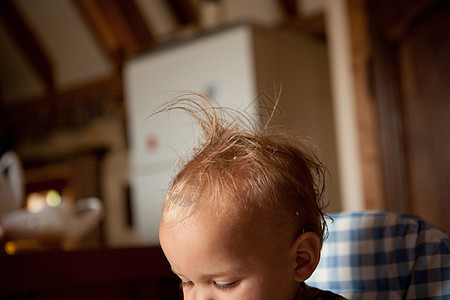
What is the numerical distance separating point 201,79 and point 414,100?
139 centimetres

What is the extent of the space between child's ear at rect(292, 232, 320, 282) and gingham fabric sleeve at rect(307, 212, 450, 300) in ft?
0.57

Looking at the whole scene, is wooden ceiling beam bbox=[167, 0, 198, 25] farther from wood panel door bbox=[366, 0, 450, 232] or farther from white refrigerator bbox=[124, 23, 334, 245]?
wood panel door bbox=[366, 0, 450, 232]

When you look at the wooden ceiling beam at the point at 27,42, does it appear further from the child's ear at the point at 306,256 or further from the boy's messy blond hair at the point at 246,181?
the child's ear at the point at 306,256

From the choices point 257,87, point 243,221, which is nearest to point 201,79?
point 257,87

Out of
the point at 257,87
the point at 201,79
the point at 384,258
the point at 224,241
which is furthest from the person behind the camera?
the point at 201,79

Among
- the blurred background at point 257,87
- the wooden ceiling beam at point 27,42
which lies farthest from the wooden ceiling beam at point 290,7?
the wooden ceiling beam at point 27,42

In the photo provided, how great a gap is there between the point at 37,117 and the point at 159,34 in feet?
6.97

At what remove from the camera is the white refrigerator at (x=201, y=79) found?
10.4 feet

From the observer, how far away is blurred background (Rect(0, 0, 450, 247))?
2285mm

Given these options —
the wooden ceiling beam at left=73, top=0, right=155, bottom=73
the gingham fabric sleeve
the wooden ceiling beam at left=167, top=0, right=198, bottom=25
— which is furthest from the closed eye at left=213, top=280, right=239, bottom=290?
the wooden ceiling beam at left=73, top=0, right=155, bottom=73

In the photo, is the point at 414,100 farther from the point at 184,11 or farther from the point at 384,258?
the point at 184,11

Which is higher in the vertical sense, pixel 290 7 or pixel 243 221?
pixel 290 7

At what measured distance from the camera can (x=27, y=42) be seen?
235 inches

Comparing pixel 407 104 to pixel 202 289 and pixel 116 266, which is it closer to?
pixel 116 266
